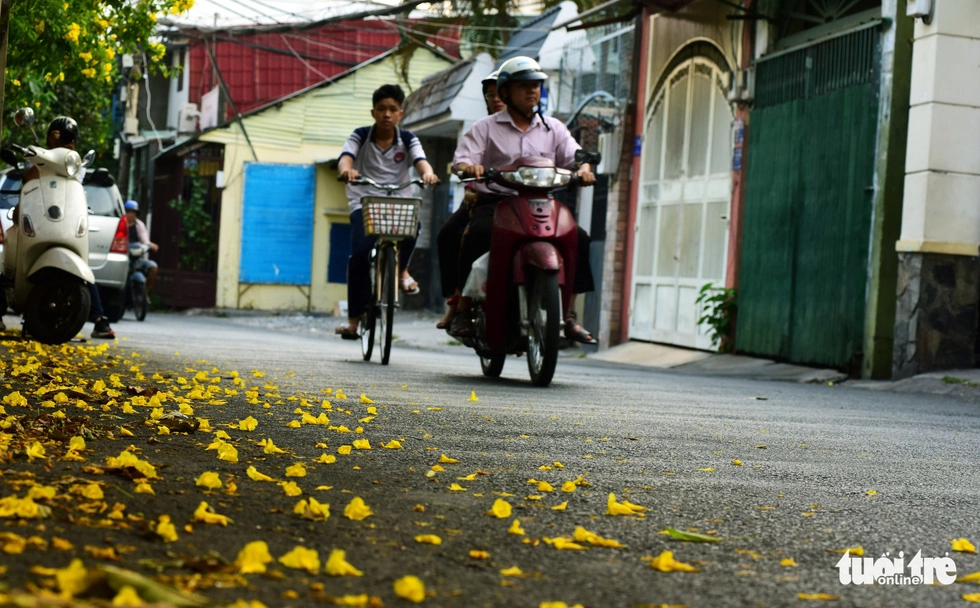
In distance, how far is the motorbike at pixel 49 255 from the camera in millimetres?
8703

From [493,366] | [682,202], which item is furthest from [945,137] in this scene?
[682,202]

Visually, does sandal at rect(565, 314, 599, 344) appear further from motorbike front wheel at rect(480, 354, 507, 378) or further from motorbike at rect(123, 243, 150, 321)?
motorbike at rect(123, 243, 150, 321)

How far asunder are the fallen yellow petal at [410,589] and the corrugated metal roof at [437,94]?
21.3 meters

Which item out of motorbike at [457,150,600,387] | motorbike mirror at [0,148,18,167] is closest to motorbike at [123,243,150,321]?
motorbike mirror at [0,148,18,167]

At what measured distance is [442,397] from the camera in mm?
6688

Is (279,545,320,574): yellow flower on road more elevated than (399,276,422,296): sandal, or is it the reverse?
(399,276,422,296): sandal

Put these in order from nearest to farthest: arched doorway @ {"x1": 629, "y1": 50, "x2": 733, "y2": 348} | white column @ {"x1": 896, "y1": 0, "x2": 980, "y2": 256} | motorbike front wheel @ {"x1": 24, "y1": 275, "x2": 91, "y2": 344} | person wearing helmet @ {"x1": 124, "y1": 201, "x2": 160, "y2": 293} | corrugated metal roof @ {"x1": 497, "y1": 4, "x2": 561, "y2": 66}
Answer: motorbike front wheel @ {"x1": 24, "y1": 275, "x2": 91, "y2": 344} → white column @ {"x1": 896, "y1": 0, "x2": 980, "y2": 256} → arched doorway @ {"x1": 629, "y1": 50, "x2": 733, "y2": 348} → person wearing helmet @ {"x1": 124, "y1": 201, "x2": 160, "y2": 293} → corrugated metal roof @ {"x1": 497, "y1": 4, "x2": 561, "y2": 66}

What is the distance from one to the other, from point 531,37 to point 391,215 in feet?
47.1

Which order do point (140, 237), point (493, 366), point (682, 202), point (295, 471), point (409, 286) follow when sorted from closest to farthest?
point (295, 471) → point (493, 366) → point (409, 286) → point (682, 202) → point (140, 237)

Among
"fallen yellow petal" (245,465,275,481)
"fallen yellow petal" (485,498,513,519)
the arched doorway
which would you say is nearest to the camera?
"fallen yellow petal" (485,498,513,519)

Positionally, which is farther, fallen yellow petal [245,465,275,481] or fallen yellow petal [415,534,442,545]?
fallen yellow petal [245,465,275,481]

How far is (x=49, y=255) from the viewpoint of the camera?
8.67 m

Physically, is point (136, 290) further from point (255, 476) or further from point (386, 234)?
point (255, 476)

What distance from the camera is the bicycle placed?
908 cm
